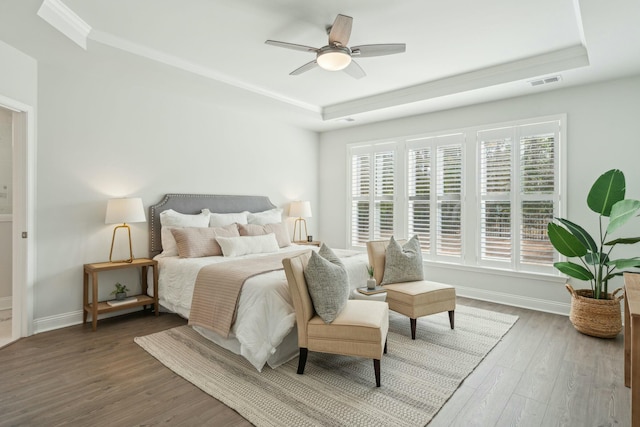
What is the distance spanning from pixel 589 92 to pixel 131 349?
574 centimetres

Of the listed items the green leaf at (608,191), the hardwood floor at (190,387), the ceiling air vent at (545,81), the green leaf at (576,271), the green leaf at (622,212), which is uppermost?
the ceiling air vent at (545,81)

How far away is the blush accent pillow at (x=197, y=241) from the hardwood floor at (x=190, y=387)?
1.01m

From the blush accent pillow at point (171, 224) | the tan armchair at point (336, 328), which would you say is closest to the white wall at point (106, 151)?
the blush accent pillow at point (171, 224)

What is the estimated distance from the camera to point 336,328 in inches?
99.7

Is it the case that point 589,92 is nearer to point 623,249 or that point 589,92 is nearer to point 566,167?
point 566,167

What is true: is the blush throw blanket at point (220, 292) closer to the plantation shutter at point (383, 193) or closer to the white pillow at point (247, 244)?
the white pillow at point (247, 244)

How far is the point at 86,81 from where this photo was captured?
3852 mm

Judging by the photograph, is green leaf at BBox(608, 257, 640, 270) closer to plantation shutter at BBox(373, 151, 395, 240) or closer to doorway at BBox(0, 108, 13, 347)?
plantation shutter at BBox(373, 151, 395, 240)

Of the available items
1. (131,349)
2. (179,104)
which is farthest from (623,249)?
(179,104)

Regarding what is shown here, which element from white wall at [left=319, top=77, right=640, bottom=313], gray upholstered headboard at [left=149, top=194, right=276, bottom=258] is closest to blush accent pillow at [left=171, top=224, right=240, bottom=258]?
gray upholstered headboard at [left=149, top=194, right=276, bottom=258]

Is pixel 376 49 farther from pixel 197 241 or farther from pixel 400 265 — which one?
pixel 197 241

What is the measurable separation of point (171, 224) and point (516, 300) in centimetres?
466

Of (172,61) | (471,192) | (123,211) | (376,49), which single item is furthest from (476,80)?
(123,211)

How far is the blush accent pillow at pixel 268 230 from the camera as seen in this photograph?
4.76 metres
